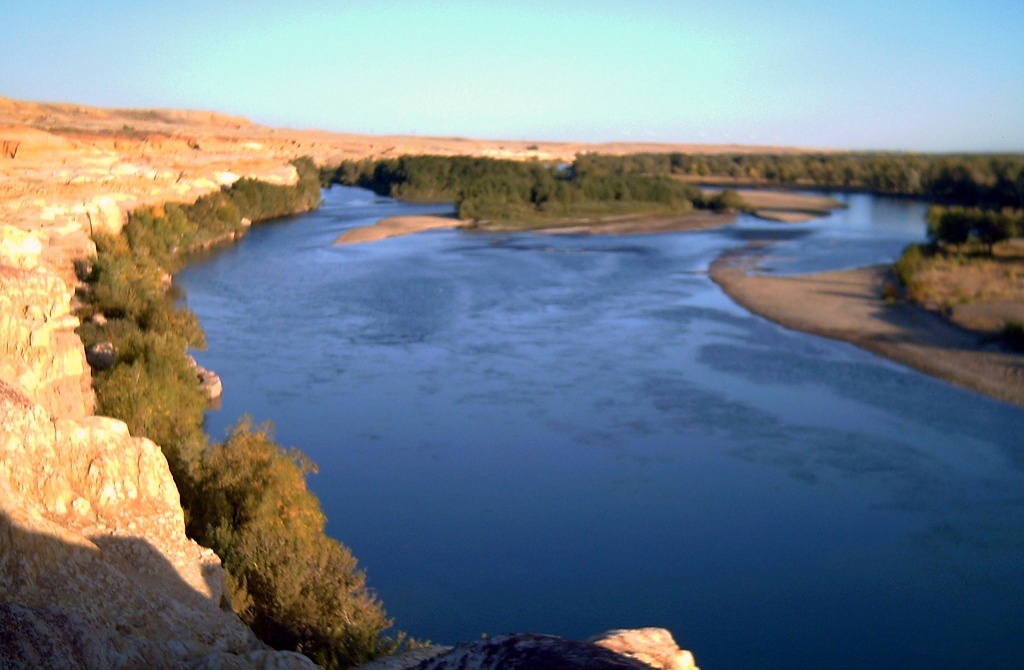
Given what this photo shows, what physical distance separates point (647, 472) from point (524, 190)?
1328 inches

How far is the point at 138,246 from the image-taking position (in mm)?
20578

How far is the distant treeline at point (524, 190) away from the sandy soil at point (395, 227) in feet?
4.99

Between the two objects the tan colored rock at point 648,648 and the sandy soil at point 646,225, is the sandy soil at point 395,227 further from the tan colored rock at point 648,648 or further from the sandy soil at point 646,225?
the tan colored rock at point 648,648

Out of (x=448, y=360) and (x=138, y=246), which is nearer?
(x=448, y=360)

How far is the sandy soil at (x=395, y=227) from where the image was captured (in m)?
32.0

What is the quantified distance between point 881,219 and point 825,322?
75.3 feet

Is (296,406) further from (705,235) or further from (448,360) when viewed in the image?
(705,235)

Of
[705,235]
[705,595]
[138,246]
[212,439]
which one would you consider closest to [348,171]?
[705,235]

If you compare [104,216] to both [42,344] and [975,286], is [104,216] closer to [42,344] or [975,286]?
[42,344]

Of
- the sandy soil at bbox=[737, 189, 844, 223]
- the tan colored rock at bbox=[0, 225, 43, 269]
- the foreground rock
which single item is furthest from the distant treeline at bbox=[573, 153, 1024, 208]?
the foreground rock

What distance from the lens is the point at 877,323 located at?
62.0ft

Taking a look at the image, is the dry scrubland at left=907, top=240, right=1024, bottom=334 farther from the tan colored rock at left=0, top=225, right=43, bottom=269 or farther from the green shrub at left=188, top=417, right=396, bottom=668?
the tan colored rock at left=0, top=225, right=43, bottom=269

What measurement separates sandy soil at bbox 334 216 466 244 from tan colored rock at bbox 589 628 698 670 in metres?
26.9

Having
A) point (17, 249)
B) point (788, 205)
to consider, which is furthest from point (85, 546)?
point (788, 205)
